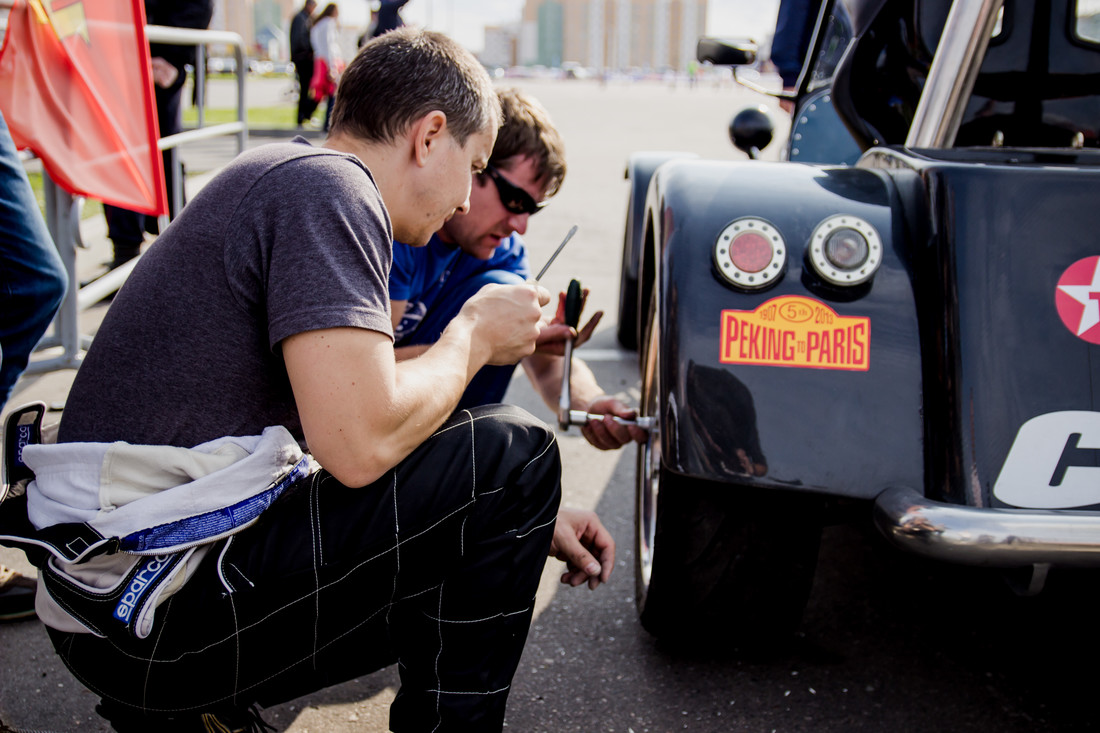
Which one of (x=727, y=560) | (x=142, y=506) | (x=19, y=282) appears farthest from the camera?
(x=19, y=282)

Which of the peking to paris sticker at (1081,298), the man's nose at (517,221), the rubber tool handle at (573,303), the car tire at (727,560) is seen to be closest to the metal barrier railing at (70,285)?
the man's nose at (517,221)

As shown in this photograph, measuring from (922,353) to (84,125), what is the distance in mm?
3045

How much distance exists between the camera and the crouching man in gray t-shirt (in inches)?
54.1

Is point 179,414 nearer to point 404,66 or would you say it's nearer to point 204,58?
point 404,66

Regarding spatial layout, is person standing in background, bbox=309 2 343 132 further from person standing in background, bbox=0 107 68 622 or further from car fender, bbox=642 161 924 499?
car fender, bbox=642 161 924 499

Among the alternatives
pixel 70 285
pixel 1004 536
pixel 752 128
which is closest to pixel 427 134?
pixel 1004 536

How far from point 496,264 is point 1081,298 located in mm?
1396

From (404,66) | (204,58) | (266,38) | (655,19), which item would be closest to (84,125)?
(204,58)

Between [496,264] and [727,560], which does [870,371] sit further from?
[496,264]

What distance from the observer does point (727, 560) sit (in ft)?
6.14

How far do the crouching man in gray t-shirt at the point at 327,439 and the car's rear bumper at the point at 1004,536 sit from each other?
23.1 inches

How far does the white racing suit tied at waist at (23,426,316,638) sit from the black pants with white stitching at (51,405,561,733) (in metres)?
0.04

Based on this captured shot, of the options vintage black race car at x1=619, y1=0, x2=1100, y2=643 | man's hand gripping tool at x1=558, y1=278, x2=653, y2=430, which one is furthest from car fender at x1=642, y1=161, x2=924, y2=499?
man's hand gripping tool at x1=558, y1=278, x2=653, y2=430

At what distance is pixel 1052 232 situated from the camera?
1.67m
